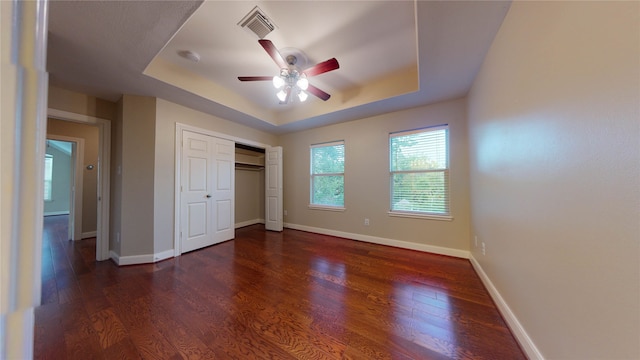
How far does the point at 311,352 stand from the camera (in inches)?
51.8

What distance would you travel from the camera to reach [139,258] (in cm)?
264

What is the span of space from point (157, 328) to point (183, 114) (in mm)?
2651

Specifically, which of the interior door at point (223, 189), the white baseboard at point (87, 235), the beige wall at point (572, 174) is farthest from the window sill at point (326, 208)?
the white baseboard at point (87, 235)

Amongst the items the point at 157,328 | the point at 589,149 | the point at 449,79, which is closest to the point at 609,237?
the point at 589,149

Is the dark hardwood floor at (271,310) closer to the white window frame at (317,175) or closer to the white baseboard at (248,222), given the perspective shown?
the white window frame at (317,175)

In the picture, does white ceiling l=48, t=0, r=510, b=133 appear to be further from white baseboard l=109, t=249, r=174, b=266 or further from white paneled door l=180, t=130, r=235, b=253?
white baseboard l=109, t=249, r=174, b=266

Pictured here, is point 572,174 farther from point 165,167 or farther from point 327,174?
point 165,167

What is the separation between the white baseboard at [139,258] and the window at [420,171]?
11.0ft

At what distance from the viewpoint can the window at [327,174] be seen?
3.96 metres

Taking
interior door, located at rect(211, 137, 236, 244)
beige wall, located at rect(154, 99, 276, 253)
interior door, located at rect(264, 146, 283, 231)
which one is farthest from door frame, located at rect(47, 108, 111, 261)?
interior door, located at rect(264, 146, 283, 231)

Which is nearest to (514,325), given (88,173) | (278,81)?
(278,81)

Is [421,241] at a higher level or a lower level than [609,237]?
lower

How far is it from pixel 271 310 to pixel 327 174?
107 inches

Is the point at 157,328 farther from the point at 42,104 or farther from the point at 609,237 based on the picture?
the point at 609,237
